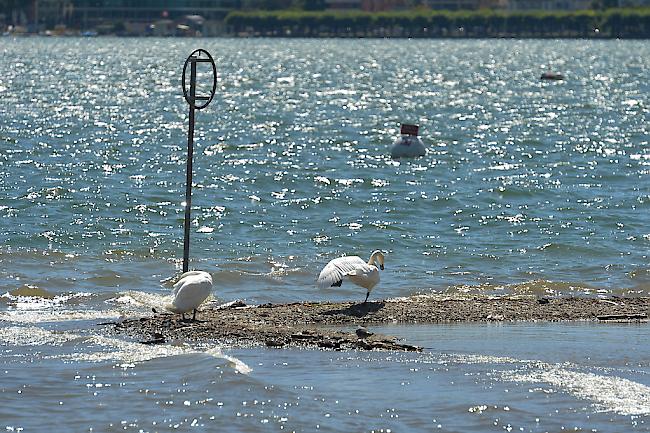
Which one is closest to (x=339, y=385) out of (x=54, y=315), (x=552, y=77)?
(x=54, y=315)

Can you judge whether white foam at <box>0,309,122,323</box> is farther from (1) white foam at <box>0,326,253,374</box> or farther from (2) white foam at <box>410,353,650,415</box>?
(2) white foam at <box>410,353,650,415</box>

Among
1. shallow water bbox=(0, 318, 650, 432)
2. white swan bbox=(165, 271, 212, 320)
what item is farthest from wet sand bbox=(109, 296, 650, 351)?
shallow water bbox=(0, 318, 650, 432)

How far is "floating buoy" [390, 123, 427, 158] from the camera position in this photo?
141 ft

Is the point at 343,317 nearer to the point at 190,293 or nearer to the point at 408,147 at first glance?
the point at 190,293

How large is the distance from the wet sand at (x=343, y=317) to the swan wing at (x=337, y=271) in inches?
14.0

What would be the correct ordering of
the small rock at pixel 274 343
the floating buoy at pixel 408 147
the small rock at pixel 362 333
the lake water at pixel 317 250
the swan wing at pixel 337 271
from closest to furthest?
the lake water at pixel 317 250, the small rock at pixel 274 343, the small rock at pixel 362 333, the swan wing at pixel 337 271, the floating buoy at pixel 408 147

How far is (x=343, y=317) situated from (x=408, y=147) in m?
25.2

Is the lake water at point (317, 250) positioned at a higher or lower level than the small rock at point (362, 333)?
lower

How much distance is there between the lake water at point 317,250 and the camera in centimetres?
1429

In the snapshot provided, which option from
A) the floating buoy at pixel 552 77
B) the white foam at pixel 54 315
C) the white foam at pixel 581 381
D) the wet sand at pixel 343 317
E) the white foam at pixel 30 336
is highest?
the white foam at pixel 581 381

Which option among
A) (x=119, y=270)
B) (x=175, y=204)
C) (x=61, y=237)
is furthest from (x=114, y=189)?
(x=119, y=270)

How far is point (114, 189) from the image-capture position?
112ft

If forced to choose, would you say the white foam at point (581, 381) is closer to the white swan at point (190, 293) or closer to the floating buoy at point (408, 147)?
the white swan at point (190, 293)

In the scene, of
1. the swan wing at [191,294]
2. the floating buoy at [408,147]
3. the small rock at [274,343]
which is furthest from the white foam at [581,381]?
the floating buoy at [408,147]
